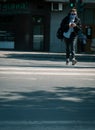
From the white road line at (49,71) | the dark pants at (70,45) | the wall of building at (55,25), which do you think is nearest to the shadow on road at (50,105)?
the white road line at (49,71)

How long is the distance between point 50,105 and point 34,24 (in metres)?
24.6

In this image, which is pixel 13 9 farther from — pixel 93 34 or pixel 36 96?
pixel 36 96

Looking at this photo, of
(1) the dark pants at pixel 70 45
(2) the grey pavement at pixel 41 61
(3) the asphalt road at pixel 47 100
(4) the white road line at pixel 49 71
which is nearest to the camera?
(3) the asphalt road at pixel 47 100

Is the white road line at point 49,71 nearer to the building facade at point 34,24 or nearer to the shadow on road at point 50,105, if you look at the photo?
the shadow on road at point 50,105

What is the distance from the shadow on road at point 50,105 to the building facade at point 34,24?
22.2 meters

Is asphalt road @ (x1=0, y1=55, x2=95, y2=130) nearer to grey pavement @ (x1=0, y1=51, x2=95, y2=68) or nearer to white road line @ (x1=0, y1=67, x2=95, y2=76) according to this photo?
white road line @ (x1=0, y1=67, x2=95, y2=76)

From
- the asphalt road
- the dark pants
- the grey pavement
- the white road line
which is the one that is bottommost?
the grey pavement

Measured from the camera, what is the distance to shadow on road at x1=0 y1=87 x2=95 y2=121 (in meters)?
8.71

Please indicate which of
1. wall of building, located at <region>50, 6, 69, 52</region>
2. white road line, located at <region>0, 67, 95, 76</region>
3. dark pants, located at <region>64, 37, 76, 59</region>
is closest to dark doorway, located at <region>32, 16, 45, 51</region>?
wall of building, located at <region>50, 6, 69, 52</region>

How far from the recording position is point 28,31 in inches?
1339

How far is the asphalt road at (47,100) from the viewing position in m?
8.14

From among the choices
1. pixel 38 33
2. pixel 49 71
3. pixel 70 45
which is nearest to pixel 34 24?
pixel 38 33

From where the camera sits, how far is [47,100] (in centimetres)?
1023

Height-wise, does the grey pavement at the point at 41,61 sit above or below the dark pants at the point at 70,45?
below
